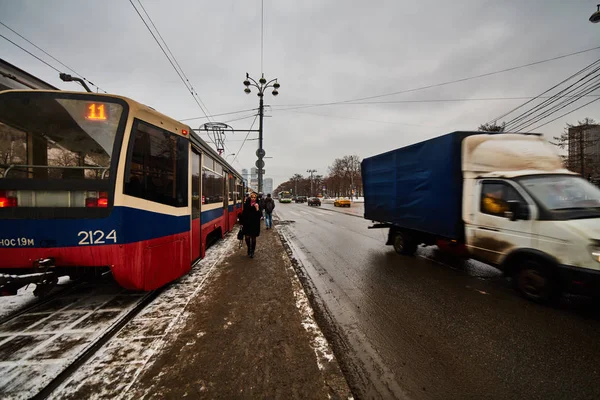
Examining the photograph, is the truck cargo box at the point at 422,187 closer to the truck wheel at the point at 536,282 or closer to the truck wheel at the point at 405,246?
the truck wheel at the point at 405,246

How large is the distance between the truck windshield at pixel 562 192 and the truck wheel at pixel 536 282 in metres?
0.97

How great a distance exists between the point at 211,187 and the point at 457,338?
6101 millimetres

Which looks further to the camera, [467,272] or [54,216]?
[467,272]

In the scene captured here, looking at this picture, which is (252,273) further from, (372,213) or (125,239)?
(372,213)

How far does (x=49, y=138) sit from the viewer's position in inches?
132

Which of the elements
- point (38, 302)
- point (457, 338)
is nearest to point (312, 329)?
point (457, 338)

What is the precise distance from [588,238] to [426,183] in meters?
3.10

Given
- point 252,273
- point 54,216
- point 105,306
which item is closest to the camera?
point 54,216

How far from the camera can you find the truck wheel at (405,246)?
283 inches

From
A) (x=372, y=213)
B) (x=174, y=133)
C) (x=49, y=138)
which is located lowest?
(x=372, y=213)

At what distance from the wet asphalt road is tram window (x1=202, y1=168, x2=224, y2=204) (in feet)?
10.6

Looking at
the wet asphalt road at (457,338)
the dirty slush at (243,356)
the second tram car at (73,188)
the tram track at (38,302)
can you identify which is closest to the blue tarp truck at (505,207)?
the wet asphalt road at (457,338)

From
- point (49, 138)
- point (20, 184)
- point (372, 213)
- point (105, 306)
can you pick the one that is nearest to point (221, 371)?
point (105, 306)

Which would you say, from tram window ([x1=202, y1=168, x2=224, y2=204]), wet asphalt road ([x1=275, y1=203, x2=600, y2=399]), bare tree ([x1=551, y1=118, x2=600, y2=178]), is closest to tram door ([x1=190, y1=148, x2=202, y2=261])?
tram window ([x1=202, y1=168, x2=224, y2=204])
